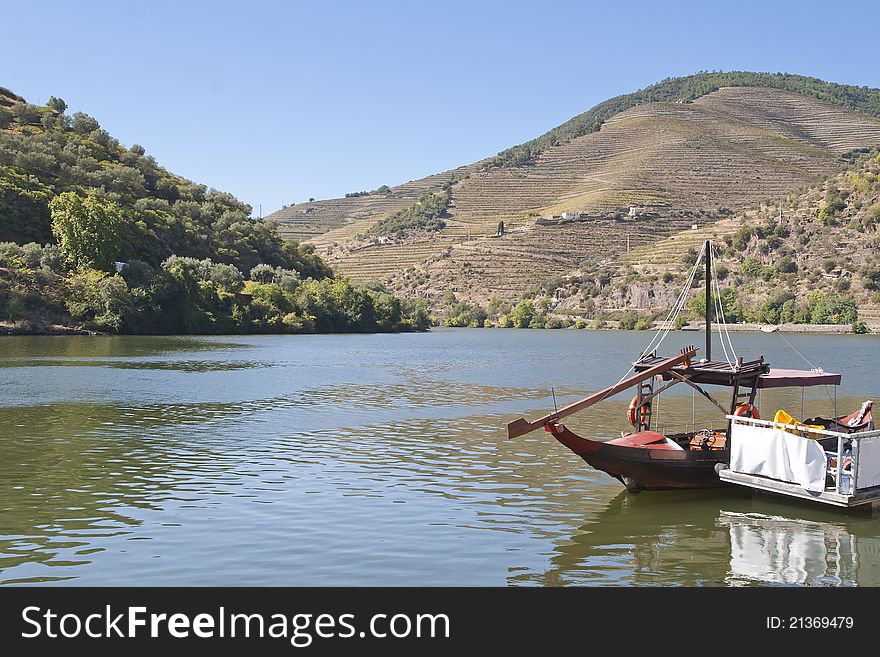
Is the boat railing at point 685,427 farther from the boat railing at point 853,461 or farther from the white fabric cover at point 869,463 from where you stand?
the white fabric cover at point 869,463

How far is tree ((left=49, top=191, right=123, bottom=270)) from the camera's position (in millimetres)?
100875

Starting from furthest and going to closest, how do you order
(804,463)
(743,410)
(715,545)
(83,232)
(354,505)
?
(83,232)
(743,410)
(354,505)
(804,463)
(715,545)

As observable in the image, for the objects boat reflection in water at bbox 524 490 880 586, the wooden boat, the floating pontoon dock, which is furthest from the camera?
the wooden boat

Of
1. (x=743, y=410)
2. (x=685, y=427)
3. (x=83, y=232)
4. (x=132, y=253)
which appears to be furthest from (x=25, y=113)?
(x=743, y=410)

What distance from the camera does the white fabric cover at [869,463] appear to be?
747 inches

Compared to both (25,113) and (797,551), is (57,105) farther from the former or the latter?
(797,551)

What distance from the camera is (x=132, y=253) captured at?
110 metres

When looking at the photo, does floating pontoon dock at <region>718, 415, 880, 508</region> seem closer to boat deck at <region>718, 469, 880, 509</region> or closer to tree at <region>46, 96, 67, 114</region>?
boat deck at <region>718, 469, 880, 509</region>

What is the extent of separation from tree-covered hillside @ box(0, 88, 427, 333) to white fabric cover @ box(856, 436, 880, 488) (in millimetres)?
86955

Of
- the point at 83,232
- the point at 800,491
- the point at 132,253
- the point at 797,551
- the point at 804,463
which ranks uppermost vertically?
the point at 83,232

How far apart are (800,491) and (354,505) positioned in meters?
9.87

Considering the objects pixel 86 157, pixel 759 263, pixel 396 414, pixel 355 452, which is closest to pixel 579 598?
pixel 355 452

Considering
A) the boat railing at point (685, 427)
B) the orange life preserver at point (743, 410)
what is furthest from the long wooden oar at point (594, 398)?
the boat railing at point (685, 427)

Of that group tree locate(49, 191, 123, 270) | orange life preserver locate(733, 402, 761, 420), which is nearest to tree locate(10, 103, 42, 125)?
Result: tree locate(49, 191, 123, 270)
